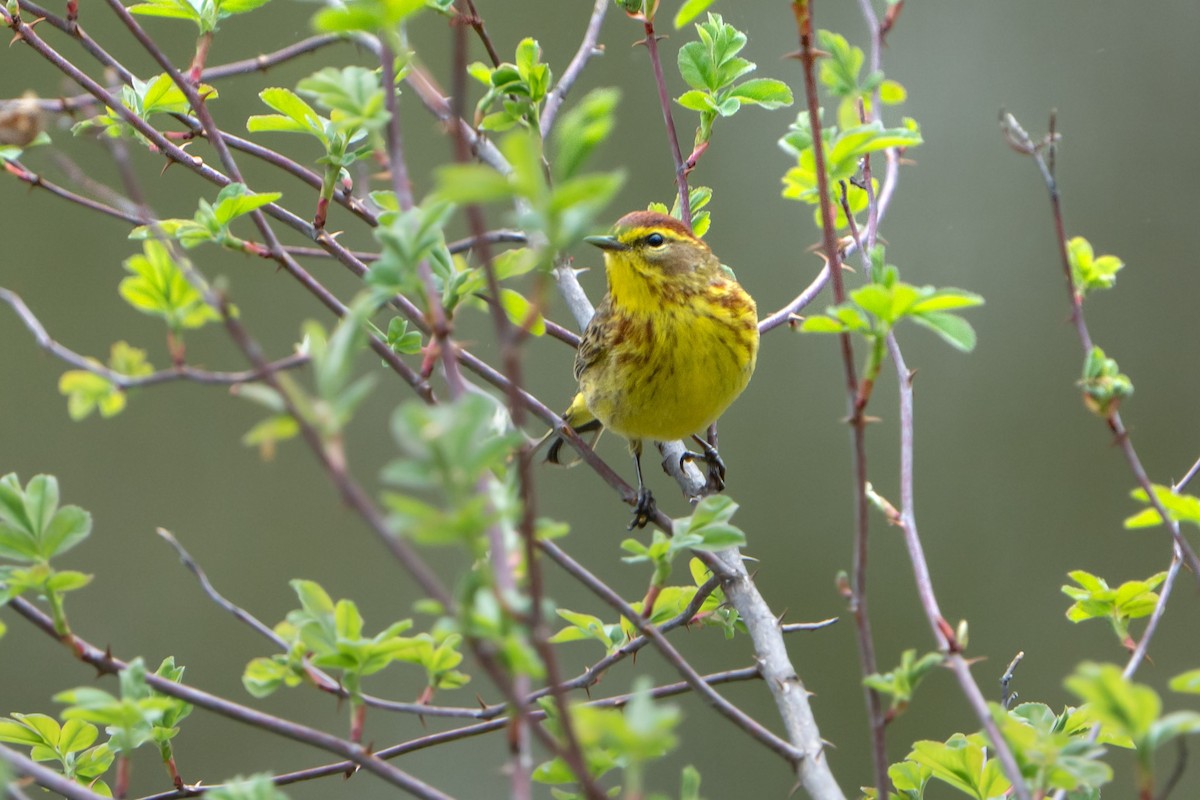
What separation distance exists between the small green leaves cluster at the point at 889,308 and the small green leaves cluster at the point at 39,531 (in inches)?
39.9

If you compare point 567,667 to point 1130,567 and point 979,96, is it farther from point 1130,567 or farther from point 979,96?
point 979,96

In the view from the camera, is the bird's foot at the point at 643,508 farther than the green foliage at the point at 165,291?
Yes

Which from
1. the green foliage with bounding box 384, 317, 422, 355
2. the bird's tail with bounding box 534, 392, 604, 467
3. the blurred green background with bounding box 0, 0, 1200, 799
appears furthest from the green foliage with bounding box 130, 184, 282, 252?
the blurred green background with bounding box 0, 0, 1200, 799

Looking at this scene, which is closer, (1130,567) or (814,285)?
(814,285)

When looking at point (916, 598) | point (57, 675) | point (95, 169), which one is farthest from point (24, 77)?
point (916, 598)

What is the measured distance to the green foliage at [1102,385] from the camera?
1.61m

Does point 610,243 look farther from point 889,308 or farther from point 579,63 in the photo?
point 889,308

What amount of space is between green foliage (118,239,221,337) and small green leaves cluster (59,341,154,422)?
6 centimetres

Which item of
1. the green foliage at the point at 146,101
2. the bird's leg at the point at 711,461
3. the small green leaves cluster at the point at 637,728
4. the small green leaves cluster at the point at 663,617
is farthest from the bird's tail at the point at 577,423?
the small green leaves cluster at the point at 637,728

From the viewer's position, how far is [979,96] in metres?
7.57

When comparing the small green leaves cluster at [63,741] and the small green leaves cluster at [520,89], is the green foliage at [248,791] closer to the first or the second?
the small green leaves cluster at [63,741]

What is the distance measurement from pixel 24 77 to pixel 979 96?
5.38 meters

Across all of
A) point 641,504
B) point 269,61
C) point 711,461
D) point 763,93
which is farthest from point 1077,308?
point 711,461

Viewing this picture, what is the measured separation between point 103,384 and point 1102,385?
1220 mm
